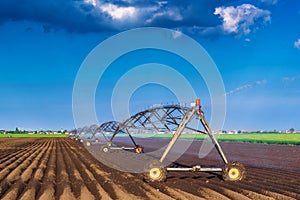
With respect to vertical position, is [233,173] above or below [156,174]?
above

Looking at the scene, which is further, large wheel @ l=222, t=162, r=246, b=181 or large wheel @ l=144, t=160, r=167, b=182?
large wheel @ l=222, t=162, r=246, b=181

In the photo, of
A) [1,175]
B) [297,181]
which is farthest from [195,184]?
[1,175]

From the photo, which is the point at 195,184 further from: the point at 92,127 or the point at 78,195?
the point at 92,127

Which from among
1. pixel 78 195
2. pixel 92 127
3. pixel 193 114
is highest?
pixel 92 127

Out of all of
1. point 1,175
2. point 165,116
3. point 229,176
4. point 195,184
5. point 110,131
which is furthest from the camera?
point 110,131

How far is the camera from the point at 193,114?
13.7 m

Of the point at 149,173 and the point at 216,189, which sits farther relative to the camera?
the point at 149,173

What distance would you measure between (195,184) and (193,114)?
2.52 metres

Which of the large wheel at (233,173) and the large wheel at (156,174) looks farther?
the large wheel at (233,173)

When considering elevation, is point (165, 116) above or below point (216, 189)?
above

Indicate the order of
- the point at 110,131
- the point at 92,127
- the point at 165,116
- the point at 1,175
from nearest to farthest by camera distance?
the point at 1,175
the point at 165,116
the point at 110,131
the point at 92,127

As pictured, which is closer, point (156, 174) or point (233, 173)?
point (156, 174)

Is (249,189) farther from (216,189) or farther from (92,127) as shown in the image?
(92,127)

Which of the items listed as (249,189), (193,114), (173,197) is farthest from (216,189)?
(193,114)
